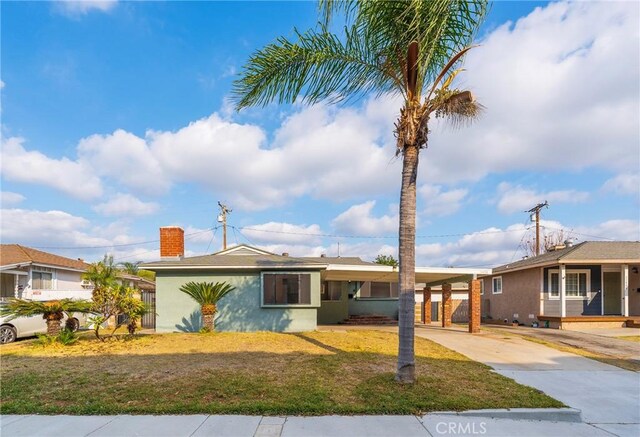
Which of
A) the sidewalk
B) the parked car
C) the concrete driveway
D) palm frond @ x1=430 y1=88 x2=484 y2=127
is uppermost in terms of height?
palm frond @ x1=430 y1=88 x2=484 y2=127

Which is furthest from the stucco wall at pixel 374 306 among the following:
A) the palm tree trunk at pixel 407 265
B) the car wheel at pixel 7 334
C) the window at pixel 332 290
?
the palm tree trunk at pixel 407 265

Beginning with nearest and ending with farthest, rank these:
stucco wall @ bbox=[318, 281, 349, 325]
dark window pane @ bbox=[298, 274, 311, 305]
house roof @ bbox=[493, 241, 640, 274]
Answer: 1. dark window pane @ bbox=[298, 274, 311, 305]
2. house roof @ bbox=[493, 241, 640, 274]
3. stucco wall @ bbox=[318, 281, 349, 325]

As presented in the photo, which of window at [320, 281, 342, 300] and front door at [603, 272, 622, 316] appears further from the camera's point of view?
window at [320, 281, 342, 300]

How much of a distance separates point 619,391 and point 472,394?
9.79 ft

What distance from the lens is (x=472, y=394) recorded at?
20.7ft

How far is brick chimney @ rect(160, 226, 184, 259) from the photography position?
54.6ft

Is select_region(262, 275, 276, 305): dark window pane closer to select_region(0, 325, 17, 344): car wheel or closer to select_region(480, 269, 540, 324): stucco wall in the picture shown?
select_region(0, 325, 17, 344): car wheel

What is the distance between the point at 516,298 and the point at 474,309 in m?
8.56

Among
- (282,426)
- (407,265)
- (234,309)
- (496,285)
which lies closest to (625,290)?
(496,285)

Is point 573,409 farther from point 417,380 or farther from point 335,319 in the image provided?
point 335,319

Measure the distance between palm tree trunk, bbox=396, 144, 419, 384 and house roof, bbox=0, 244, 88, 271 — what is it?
18697 millimetres

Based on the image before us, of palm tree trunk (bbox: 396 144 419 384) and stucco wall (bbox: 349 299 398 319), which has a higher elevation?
palm tree trunk (bbox: 396 144 419 384)

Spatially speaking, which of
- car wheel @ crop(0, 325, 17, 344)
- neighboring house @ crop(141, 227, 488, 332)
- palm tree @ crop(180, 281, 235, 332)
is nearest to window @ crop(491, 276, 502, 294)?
neighboring house @ crop(141, 227, 488, 332)

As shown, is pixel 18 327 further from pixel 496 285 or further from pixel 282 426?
pixel 496 285
